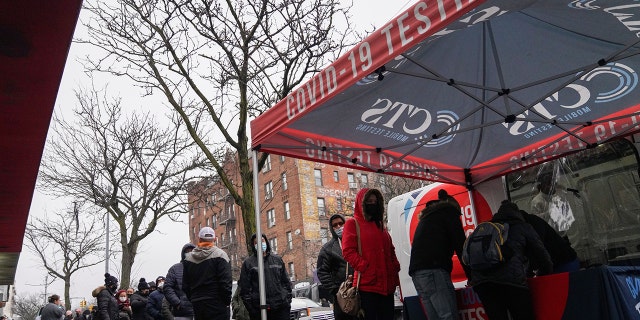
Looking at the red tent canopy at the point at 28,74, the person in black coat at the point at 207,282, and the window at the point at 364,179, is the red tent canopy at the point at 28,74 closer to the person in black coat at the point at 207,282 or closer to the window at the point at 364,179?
the person in black coat at the point at 207,282

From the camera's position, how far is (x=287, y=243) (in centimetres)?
4272

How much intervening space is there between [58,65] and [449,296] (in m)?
4.01

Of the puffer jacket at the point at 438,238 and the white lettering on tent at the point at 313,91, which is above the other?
the white lettering on tent at the point at 313,91

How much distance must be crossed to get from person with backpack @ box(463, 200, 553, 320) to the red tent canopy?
12.4 feet

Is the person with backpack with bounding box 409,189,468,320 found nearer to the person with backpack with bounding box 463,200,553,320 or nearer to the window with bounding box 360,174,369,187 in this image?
the person with backpack with bounding box 463,200,553,320

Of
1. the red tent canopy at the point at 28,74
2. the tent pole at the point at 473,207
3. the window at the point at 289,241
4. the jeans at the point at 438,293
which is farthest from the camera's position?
the window at the point at 289,241

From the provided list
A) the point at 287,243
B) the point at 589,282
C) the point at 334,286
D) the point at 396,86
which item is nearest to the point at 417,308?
the point at 334,286

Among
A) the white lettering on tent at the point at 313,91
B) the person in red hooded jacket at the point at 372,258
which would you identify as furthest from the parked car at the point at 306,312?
the white lettering on tent at the point at 313,91

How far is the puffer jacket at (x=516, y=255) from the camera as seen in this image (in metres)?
4.22

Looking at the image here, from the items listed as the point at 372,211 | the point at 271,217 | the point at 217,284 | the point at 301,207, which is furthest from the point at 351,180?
the point at 372,211

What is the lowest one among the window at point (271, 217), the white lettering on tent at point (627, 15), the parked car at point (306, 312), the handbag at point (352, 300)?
the parked car at point (306, 312)

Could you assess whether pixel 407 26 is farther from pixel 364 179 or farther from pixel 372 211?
pixel 364 179

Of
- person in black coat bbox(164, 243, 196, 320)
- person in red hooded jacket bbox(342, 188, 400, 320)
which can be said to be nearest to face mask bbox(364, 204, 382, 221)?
person in red hooded jacket bbox(342, 188, 400, 320)

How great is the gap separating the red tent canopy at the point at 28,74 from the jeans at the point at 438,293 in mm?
3711
